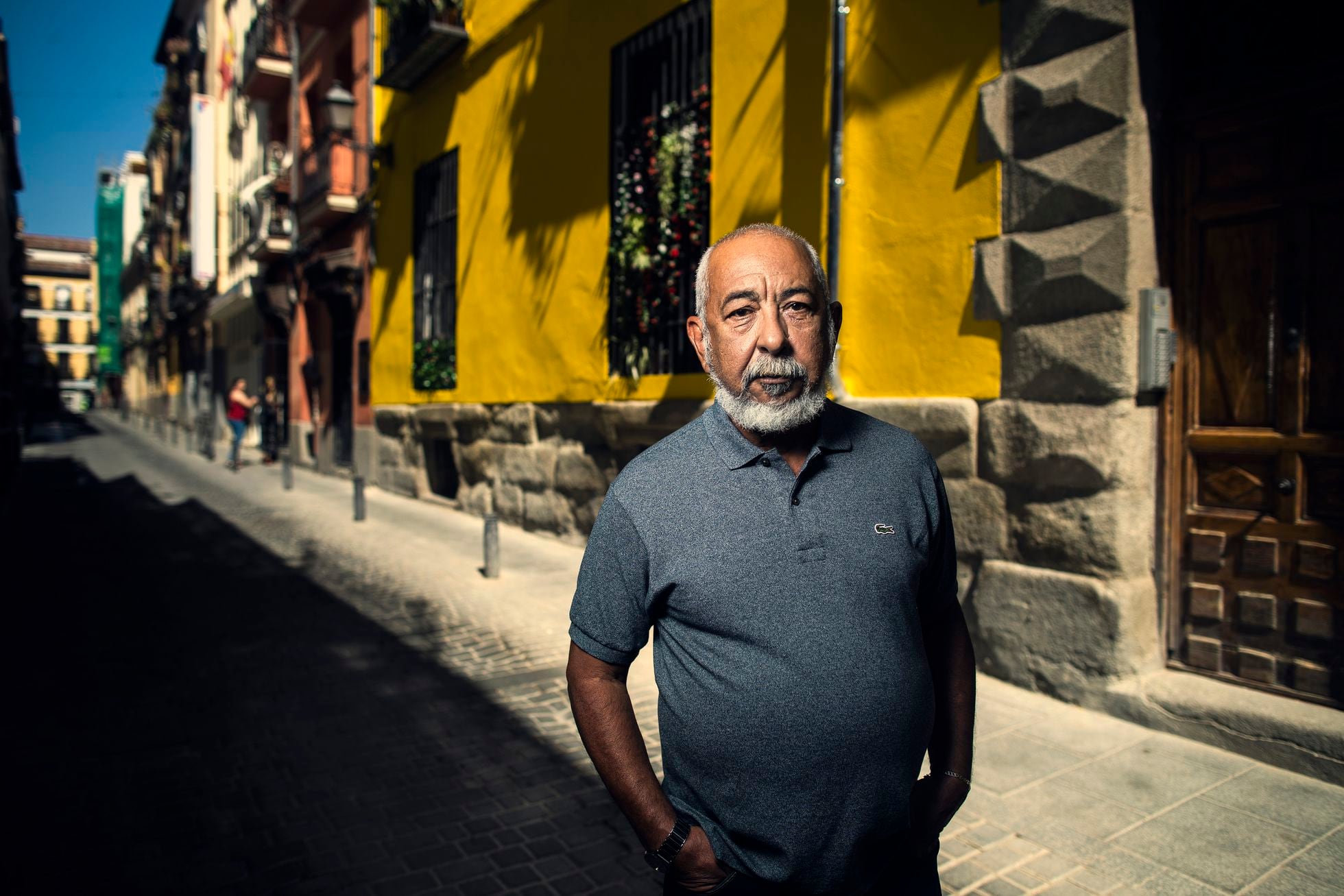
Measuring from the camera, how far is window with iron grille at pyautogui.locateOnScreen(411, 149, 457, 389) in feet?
41.3

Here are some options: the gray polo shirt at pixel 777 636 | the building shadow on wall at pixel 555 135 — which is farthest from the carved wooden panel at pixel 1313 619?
the building shadow on wall at pixel 555 135

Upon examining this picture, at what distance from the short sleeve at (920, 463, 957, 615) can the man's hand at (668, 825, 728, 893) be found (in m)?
→ 0.65

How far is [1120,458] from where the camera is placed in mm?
4426

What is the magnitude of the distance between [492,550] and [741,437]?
651 centimetres

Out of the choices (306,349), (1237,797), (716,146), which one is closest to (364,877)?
(1237,797)

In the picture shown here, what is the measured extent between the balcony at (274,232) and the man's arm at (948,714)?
67.4 ft

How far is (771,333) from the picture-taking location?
1.75 metres

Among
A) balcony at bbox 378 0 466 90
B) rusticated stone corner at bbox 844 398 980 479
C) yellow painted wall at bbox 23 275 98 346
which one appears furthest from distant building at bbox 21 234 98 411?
rusticated stone corner at bbox 844 398 980 479

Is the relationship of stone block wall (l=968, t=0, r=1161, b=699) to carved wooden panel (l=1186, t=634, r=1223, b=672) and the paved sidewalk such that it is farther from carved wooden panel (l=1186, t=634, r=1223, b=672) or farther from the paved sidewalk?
the paved sidewalk

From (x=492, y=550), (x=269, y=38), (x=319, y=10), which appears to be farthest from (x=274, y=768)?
(x=269, y=38)

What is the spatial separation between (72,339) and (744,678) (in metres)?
103

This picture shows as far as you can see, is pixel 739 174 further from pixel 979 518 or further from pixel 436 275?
pixel 436 275

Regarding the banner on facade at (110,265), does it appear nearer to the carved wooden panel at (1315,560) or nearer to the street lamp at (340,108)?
the street lamp at (340,108)

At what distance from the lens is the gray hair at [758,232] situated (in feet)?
5.88
